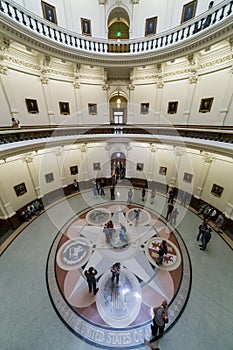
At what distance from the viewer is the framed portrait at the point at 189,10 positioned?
776 cm

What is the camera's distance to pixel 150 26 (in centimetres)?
911

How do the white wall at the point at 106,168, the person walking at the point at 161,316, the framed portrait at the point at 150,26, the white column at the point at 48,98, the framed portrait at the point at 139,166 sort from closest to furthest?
the person walking at the point at 161,316 < the white wall at the point at 106,168 < the white column at the point at 48,98 < the framed portrait at the point at 150,26 < the framed portrait at the point at 139,166

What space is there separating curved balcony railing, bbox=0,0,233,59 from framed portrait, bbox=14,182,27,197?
710 centimetres

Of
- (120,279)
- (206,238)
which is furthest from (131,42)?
(120,279)

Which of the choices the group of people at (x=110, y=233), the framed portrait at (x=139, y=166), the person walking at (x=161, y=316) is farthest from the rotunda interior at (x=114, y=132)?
the person walking at (x=161, y=316)

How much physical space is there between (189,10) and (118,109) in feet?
22.0

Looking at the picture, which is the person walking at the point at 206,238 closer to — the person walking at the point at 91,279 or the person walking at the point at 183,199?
the person walking at the point at 183,199

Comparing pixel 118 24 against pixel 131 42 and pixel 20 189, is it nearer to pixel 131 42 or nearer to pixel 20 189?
pixel 131 42

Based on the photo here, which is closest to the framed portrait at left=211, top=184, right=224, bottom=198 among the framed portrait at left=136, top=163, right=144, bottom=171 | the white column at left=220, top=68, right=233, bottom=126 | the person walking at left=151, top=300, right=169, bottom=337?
the white column at left=220, top=68, right=233, bottom=126

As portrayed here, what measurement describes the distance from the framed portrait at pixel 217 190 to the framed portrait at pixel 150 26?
1031 cm

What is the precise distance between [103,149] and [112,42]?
6.89 metres

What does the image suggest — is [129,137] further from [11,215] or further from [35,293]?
[35,293]

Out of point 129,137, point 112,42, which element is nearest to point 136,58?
point 112,42

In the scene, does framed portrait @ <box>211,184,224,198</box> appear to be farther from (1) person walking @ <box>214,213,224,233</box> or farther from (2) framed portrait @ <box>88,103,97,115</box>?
(2) framed portrait @ <box>88,103,97,115</box>
